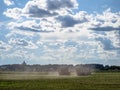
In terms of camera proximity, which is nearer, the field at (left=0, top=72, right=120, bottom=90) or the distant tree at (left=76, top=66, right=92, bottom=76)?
the field at (left=0, top=72, right=120, bottom=90)

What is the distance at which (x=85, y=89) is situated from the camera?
41.9 meters

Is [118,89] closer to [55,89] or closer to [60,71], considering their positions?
[55,89]

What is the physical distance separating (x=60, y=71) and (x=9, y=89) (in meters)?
89.5

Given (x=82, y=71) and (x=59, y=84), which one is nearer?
(x=59, y=84)

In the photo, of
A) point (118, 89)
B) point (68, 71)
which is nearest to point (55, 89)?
point (118, 89)

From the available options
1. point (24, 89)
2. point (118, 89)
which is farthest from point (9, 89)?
point (118, 89)

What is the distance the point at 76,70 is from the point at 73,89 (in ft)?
303

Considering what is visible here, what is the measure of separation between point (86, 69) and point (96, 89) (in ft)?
299

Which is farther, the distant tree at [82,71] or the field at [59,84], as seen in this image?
the distant tree at [82,71]

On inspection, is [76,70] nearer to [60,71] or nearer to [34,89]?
[60,71]

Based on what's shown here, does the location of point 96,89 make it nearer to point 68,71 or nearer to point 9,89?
point 9,89

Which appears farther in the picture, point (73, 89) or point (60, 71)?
point (60, 71)

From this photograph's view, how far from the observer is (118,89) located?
41781 millimetres

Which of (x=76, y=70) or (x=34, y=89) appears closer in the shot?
(x=34, y=89)
